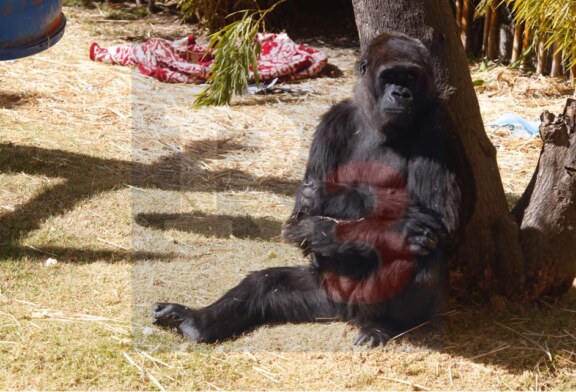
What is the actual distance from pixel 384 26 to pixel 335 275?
46.1 inches

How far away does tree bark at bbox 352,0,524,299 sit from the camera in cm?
368

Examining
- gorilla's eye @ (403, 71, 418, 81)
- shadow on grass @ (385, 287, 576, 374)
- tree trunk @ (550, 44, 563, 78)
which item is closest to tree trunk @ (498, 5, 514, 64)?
tree trunk @ (550, 44, 563, 78)

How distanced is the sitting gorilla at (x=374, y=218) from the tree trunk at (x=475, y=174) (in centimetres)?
16

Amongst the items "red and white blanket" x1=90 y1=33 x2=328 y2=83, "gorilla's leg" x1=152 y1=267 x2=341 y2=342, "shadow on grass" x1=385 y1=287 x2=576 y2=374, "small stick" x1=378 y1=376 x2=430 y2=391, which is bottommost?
"small stick" x1=378 y1=376 x2=430 y2=391

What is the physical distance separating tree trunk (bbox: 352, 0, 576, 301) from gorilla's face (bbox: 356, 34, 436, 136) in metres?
0.16

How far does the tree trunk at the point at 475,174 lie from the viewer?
3689 mm

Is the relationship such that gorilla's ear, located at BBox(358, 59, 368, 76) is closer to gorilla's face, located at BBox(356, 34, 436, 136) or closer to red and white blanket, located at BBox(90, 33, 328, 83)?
A: gorilla's face, located at BBox(356, 34, 436, 136)

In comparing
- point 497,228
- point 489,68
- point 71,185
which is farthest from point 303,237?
point 489,68

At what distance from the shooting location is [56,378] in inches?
127

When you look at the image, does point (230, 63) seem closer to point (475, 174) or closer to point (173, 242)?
point (173, 242)

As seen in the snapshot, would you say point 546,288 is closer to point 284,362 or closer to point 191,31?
point 284,362

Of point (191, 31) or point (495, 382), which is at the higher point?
point (191, 31)

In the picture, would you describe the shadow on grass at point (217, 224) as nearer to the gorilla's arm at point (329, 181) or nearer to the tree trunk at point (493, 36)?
the gorilla's arm at point (329, 181)

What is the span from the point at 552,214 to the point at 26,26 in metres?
3.04
